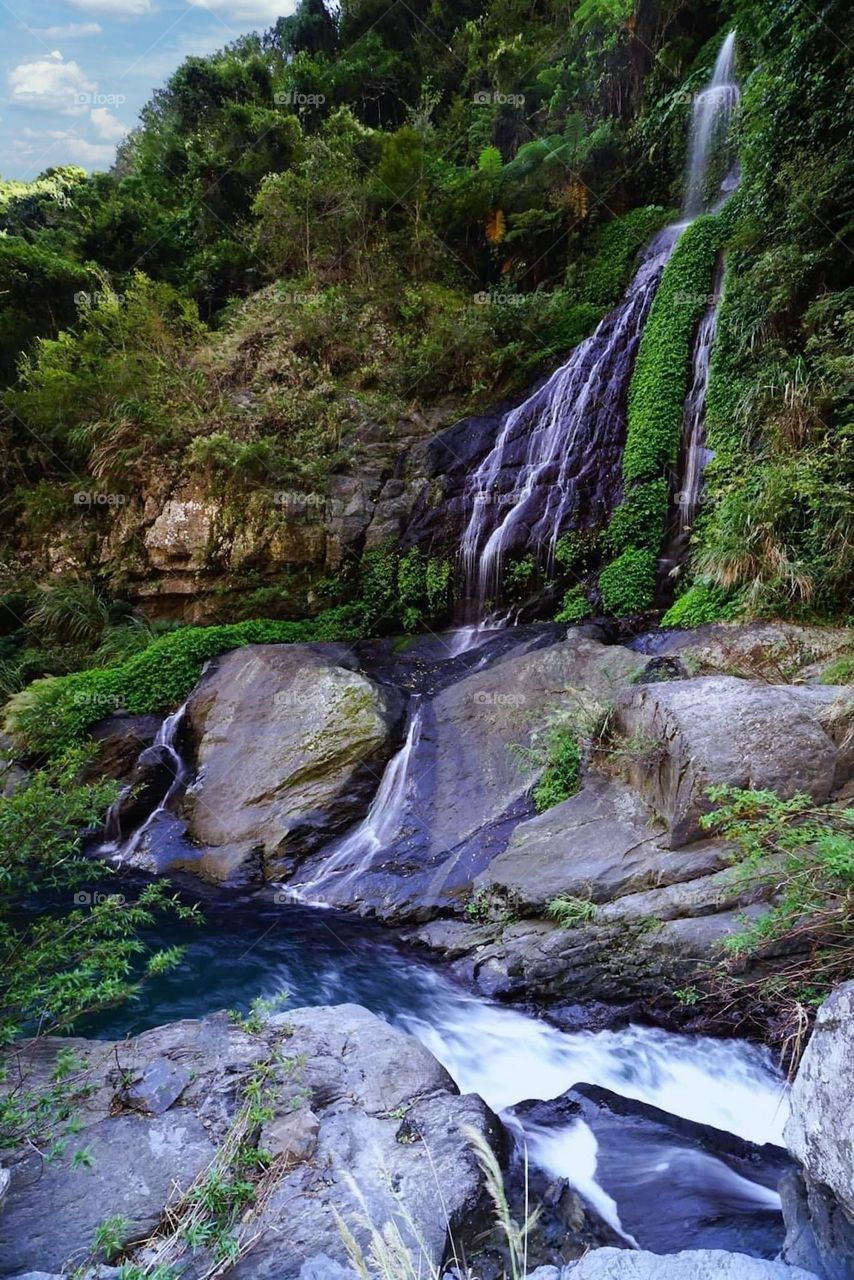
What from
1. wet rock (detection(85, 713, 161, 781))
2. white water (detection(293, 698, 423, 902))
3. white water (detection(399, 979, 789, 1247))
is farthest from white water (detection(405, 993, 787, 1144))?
wet rock (detection(85, 713, 161, 781))

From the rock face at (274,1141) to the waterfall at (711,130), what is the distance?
14889 millimetres

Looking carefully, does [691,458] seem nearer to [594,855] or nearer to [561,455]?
[561,455]

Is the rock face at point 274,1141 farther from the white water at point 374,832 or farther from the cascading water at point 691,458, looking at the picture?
the cascading water at point 691,458

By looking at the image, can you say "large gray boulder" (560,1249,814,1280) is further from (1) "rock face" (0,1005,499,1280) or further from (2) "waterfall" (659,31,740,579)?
(2) "waterfall" (659,31,740,579)

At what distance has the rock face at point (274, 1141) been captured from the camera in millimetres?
2650

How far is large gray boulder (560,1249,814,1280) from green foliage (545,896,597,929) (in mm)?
2369

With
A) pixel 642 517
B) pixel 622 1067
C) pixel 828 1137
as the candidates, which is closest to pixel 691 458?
pixel 642 517

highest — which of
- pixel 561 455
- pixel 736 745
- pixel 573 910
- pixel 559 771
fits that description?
pixel 561 455

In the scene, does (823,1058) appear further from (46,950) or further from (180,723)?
(180,723)

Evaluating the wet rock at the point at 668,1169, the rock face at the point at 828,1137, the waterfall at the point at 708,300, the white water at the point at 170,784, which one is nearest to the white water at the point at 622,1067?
the wet rock at the point at 668,1169

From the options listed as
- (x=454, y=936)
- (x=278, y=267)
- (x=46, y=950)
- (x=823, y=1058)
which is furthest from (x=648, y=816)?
(x=278, y=267)

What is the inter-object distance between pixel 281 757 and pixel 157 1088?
15.1ft

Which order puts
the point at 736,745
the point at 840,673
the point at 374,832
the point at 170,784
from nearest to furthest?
1. the point at 736,745
2. the point at 840,673
3. the point at 374,832
4. the point at 170,784

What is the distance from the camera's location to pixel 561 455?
10.2 m
